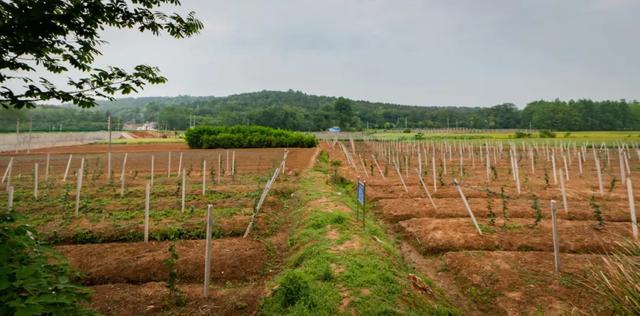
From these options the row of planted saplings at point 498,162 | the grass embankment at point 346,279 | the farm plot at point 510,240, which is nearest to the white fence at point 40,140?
the row of planted saplings at point 498,162

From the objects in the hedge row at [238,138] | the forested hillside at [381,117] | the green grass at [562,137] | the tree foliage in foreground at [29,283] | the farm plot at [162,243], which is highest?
the forested hillside at [381,117]

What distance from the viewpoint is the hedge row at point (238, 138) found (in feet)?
119

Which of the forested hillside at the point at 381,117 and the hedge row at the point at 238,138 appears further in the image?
the forested hillside at the point at 381,117

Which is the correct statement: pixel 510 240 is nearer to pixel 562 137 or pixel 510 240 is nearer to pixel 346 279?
pixel 346 279

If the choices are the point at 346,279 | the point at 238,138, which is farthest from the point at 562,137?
the point at 346,279

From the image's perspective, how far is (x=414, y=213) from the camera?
31.1 ft

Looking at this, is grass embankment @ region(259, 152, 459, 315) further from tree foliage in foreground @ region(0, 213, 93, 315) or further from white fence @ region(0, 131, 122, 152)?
white fence @ region(0, 131, 122, 152)

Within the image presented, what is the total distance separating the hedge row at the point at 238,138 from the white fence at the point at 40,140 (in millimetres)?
17365

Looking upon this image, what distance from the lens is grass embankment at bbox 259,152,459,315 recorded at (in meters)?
4.24

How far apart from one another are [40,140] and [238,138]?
26305 mm

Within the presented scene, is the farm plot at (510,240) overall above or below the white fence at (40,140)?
below

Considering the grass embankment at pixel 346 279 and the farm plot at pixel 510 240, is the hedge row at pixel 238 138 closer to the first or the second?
the farm plot at pixel 510 240

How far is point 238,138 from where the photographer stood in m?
36.6

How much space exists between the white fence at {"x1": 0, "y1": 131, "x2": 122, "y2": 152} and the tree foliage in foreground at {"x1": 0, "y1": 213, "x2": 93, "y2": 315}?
42.5m
